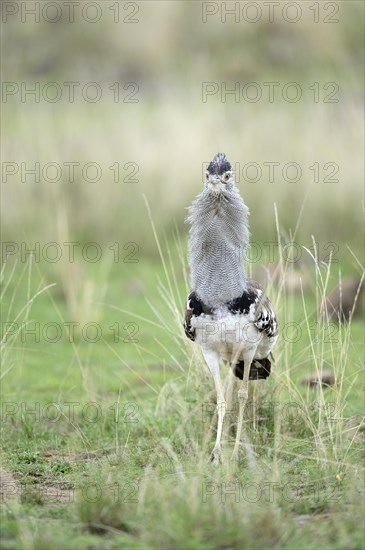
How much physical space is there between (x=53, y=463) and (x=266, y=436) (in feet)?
4.98

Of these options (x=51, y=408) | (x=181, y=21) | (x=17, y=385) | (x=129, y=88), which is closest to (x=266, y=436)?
(x=51, y=408)

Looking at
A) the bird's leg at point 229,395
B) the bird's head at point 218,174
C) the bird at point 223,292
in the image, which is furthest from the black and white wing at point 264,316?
the bird's head at point 218,174

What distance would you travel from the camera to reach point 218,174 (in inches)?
241

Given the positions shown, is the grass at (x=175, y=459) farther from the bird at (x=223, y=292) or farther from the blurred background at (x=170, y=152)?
the blurred background at (x=170, y=152)

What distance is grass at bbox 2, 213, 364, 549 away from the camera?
4.60m

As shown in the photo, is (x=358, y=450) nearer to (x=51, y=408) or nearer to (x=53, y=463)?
(x=53, y=463)

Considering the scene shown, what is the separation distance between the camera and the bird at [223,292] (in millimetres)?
6117

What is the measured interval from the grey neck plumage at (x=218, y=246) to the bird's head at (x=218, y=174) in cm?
7

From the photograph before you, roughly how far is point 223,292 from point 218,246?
35 cm

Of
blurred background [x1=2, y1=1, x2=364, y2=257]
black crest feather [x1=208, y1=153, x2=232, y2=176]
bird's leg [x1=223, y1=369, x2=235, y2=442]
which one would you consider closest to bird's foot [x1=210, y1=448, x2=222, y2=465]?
bird's leg [x1=223, y1=369, x2=235, y2=442]

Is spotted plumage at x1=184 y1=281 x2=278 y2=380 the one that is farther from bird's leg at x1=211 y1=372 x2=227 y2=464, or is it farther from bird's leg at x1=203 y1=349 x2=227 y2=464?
bird's leg at x1=211 y1=372 x2=227 y2=464

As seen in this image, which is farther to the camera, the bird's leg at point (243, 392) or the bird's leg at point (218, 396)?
the bird's leg at point (243, 392)

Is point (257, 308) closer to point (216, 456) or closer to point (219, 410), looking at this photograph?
point (219, 410)

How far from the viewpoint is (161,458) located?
20.7 feet
